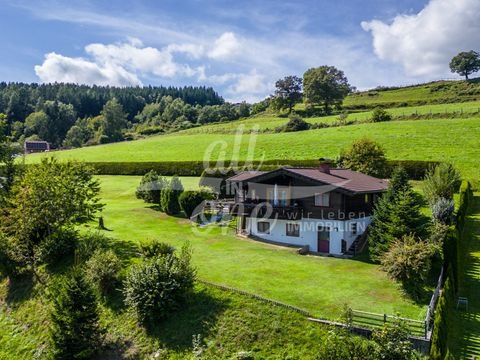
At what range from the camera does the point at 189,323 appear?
23016mm

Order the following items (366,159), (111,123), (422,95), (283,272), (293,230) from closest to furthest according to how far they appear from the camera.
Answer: (283,272), (293,230), (366,159), (422,95), (111,123)

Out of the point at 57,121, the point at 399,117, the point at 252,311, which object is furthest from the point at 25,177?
the point at 57,121

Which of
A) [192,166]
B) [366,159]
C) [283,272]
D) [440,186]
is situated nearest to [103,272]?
[283,272]

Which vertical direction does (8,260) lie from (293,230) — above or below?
below

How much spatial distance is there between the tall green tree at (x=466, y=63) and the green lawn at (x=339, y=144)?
62.9 m

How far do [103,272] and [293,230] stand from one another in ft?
51.6

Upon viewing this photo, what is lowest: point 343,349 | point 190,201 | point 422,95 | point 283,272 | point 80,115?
point 343,349

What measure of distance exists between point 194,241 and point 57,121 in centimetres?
13137

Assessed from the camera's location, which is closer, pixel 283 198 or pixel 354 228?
pixel 354 228

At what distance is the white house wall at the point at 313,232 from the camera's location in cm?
3312

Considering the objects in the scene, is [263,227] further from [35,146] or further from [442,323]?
[35,146]

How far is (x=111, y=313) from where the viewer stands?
25.6 meters

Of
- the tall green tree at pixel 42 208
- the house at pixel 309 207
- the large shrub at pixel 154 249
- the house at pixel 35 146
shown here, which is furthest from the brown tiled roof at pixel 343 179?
the house at pixel 35 146

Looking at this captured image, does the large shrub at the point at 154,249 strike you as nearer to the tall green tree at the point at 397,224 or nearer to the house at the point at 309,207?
the house at the point at 309,207
